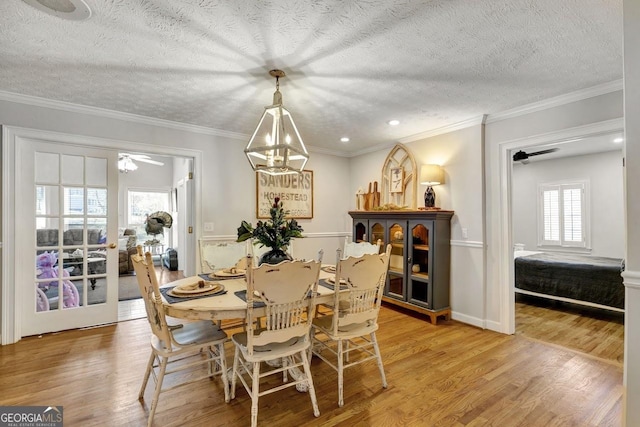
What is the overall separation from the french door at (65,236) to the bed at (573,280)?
17.3 feet

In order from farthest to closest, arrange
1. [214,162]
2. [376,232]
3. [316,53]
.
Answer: [376,232], [214,162], [316,53]

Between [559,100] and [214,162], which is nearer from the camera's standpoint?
[559,100]

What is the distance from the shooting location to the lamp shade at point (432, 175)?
3.69 m

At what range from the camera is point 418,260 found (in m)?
3.77

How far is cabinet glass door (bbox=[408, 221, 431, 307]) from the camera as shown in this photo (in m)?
3.68

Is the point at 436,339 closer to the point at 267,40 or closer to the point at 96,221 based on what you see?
the point at 267,40

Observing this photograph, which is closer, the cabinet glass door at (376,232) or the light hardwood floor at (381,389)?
the light hardwood floor at (381,389)

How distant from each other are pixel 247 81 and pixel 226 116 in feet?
3.28

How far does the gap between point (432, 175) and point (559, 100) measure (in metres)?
1.36

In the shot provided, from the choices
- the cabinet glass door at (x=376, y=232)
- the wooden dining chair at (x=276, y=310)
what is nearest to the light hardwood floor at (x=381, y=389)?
the wooden dining chair at (x=276, y=310)

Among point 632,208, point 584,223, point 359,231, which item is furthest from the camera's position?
point 584,223

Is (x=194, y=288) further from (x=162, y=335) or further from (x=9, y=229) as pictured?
(x=9, y=229)

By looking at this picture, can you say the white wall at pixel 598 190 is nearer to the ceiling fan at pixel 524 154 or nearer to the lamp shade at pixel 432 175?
the ceiling fan at pixel 524 154

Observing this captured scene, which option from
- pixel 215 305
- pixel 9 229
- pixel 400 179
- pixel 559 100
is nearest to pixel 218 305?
pixel 215 305
